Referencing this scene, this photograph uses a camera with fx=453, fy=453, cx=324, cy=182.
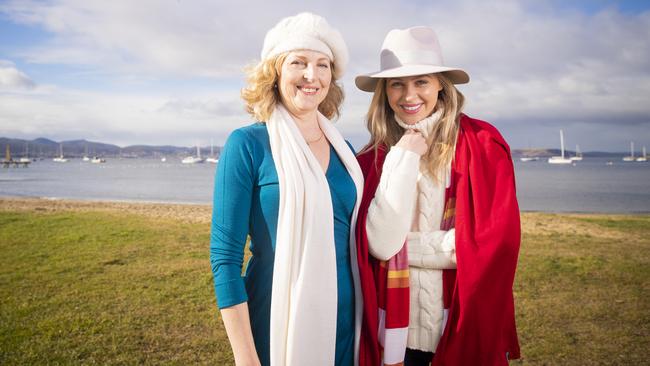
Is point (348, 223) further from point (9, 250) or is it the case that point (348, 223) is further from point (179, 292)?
point (9, 250)

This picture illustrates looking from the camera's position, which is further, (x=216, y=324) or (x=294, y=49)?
(x=216, y=324)

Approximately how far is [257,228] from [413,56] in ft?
4.21

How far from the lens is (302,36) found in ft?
6.98

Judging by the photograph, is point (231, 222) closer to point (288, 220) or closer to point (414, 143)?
point (288, 220)

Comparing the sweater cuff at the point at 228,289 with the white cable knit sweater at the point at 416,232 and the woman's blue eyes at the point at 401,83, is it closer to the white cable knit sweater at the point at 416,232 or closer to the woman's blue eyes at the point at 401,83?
the white cable knit sweater at the point at 416,232

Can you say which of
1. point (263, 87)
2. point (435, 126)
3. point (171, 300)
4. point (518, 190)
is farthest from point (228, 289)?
point (518, 190)

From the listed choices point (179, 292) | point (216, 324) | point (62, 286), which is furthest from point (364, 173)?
point (62, 286)

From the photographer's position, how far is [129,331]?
5.37m

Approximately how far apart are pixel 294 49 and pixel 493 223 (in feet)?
4.06

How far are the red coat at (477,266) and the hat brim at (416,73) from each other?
425 millimetres

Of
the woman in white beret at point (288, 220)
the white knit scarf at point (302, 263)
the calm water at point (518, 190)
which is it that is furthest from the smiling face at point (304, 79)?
the calm water at point (518, 190)

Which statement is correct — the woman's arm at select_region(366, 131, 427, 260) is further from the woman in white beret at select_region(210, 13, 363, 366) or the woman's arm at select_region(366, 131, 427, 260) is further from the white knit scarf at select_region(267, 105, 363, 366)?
the white knit scarf at select_region(267, 105, 363, 366)

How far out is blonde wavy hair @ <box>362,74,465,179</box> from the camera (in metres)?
2.36

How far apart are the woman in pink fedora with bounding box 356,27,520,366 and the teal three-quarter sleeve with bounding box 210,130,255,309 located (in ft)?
1.97
